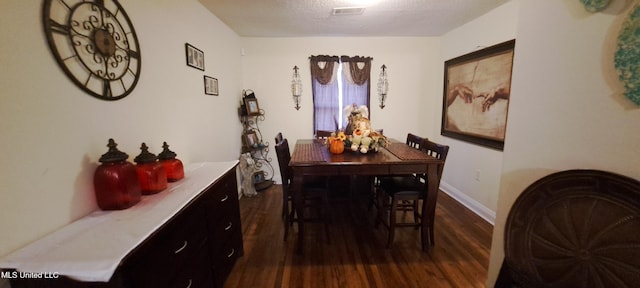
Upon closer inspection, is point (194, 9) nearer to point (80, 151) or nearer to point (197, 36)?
point (197, 36)

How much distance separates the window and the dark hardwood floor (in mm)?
1591

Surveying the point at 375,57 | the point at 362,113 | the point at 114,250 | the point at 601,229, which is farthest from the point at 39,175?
the point at 375,57

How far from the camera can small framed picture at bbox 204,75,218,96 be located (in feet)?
7.92

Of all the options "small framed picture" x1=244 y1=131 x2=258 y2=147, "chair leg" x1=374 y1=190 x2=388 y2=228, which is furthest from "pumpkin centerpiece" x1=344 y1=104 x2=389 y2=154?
"small framed picture" x1=244 y1=131 x2=258 y2=147

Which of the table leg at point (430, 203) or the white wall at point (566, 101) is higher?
the white wall at point (566, 101)

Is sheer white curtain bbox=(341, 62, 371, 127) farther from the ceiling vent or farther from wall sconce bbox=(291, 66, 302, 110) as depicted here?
the ceiling vent

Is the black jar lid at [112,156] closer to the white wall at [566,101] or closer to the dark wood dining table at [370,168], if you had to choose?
the dark wood dining table at [370,168]

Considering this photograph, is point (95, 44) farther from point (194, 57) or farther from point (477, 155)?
point (477, 155)

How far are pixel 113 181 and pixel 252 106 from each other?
98.5 inches

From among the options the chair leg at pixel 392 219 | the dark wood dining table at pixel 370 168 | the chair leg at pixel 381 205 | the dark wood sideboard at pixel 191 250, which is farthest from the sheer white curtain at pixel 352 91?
the dark wood sideboard at pixel 191 250

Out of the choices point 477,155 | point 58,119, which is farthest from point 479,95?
point 58,119

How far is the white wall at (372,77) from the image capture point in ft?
11.6

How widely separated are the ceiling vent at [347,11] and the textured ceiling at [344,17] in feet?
0.21

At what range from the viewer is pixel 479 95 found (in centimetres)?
276
